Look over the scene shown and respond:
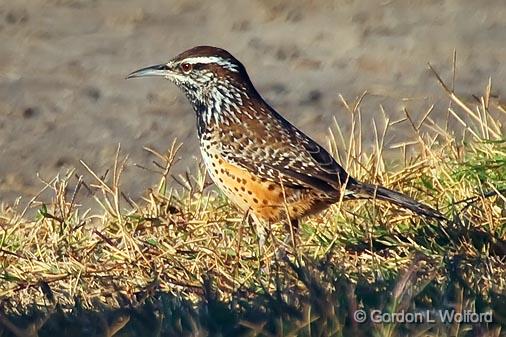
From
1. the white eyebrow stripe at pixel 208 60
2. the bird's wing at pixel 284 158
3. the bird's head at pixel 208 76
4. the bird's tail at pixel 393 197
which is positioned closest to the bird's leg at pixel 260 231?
the bird's wing at pixel 284 158

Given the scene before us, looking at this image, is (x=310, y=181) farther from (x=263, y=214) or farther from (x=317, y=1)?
(x=317, y=1)

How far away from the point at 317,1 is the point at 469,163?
6.61 metres

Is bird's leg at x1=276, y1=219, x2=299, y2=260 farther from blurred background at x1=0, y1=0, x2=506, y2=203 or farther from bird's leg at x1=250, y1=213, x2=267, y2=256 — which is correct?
blurred background at x1=0, y1=0, x2=506, y2=203

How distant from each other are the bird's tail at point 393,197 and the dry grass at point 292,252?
9cm

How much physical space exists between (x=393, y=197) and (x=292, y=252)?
0.73 m

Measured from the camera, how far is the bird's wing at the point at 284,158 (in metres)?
7.62

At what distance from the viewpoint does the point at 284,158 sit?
7.70 m

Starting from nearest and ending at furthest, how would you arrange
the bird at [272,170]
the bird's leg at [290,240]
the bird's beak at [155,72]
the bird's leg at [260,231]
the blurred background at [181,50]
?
the bird's leg at [290,240], the bird's leg at [260,231], the bird at [272,170], the bird's beak at [155,72], the blurred background at [181,50]

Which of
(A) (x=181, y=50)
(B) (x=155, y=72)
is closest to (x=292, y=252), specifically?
(B) (x=155, y=72)

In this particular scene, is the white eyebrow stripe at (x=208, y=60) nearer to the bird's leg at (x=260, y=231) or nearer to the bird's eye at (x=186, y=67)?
the bird's eye at (x=186, y=67)

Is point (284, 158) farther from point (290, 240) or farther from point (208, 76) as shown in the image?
point (208, 76)

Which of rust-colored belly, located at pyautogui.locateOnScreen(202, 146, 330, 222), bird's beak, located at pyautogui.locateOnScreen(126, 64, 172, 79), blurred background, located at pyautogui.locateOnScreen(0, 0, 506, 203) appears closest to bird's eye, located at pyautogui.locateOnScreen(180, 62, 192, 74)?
bird's beak, located at pyautogui.locateOnScreen(126, 64, 172, 79)

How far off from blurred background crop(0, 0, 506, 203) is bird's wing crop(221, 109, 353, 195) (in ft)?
7.51

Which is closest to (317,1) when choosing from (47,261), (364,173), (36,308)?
(364,173)
